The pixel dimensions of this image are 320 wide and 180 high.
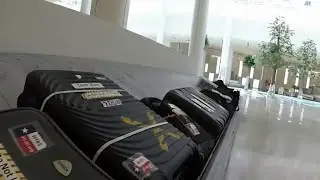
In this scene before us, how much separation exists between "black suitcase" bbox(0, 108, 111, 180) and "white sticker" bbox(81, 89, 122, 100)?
32 centimetres

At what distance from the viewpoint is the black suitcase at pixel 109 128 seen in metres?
1.10

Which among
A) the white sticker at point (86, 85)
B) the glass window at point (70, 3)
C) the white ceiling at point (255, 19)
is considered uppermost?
the white ceiling at point (255, 19)

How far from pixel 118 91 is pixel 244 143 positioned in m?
1.53

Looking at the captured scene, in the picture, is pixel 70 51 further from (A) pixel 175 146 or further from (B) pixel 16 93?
(A) pixel 175 146

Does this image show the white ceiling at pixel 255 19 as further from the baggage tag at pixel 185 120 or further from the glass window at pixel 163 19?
the baggage tag at pixel 185 120

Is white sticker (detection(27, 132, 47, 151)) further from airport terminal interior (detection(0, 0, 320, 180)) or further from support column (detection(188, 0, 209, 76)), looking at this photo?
support column (detection(188, 0, 209, 76))

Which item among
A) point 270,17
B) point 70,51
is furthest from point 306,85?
point 70,51

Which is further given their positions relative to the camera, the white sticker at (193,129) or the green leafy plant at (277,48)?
the green leafy plant at (277,48)

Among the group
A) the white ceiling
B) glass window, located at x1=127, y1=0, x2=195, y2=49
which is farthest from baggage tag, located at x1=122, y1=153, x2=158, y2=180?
the white ceiling

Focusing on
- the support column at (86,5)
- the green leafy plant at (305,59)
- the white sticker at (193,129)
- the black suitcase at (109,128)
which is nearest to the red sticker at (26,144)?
the black suitcase at (109,128)

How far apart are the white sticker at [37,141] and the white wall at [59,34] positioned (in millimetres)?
707

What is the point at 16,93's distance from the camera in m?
1.30

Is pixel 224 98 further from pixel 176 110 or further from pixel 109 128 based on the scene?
pixel 109 128

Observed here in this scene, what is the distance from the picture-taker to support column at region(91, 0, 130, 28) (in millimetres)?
2682
